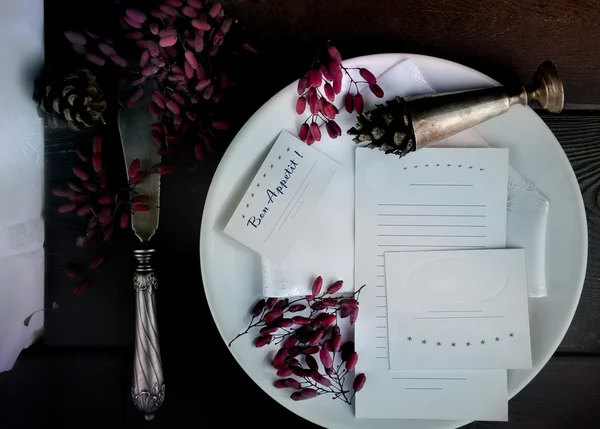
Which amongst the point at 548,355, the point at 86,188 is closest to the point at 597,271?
the point at 548,355

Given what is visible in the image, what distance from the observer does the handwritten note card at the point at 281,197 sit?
0.65 meters

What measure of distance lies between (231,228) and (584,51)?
57 cm

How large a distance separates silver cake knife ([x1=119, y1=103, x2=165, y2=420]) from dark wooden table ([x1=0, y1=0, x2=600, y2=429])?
43 mm

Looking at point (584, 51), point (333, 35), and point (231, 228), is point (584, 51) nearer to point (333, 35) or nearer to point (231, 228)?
point (333, 35)

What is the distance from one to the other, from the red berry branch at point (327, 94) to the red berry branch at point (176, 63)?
119mm

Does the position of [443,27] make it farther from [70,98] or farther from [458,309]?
[70,98]

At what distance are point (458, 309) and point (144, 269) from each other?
431 mm

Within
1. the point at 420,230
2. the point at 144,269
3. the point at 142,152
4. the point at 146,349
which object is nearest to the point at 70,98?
the point at 142,152

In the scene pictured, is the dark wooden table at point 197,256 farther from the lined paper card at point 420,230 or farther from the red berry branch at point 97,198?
the lined paper card at point 420,230

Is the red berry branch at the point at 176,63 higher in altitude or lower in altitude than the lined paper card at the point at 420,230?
higher

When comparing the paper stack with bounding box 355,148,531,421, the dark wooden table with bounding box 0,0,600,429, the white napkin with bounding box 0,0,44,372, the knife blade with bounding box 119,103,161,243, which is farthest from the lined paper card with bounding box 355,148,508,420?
the white napkin with bounding box 0,0,44,372

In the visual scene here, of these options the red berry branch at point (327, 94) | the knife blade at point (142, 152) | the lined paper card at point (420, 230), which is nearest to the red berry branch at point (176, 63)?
the knife blade at point (142, 152)

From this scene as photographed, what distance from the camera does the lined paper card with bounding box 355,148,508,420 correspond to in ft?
2.18

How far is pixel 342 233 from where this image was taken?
67 centimetres
